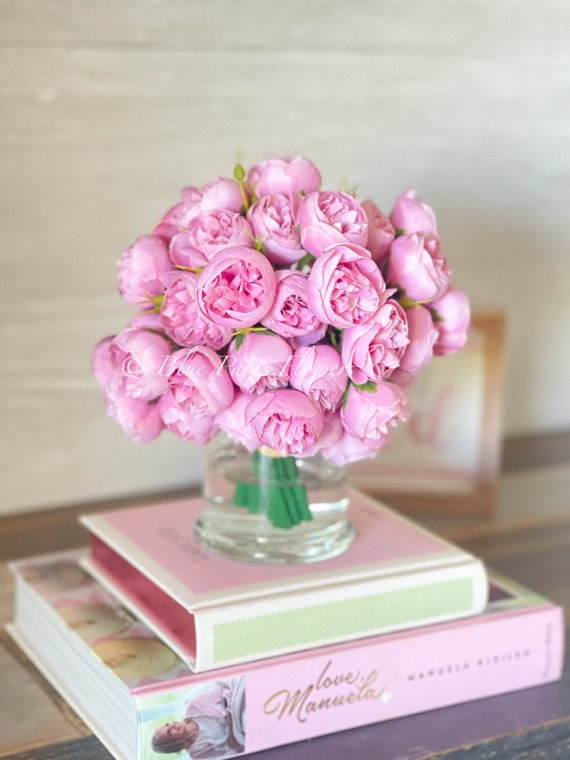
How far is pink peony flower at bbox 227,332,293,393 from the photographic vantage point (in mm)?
751

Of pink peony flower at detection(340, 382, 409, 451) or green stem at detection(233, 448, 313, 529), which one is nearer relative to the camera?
pink peony flower at detection(340, 382, 409, 451)

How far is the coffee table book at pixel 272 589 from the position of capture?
Result: 0.79 m

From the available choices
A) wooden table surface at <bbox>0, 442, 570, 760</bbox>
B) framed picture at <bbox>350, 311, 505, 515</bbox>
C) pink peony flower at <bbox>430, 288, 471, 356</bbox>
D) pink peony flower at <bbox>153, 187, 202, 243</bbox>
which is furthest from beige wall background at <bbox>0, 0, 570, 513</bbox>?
pink peony flower at <bbox>430, 288, 471, 356</bbox>

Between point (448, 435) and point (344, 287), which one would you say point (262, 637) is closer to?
point (344, 287)

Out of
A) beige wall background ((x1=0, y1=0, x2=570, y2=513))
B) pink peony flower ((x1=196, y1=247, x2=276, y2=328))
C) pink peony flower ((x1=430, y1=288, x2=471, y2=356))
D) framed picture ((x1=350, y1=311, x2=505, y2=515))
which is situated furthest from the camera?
framed picture ((x1=350, y1=311, x2=505, y2=515))

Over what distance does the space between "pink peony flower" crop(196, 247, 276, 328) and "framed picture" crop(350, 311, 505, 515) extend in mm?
605

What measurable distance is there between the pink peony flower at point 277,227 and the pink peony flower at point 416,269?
2.8 inches

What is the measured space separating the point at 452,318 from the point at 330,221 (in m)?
0.13

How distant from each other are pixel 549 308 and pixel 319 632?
0.85 meters

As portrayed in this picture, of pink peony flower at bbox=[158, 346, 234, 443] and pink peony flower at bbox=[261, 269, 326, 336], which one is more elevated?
pink peony flower at bbox=[261, 269, 326, 336]

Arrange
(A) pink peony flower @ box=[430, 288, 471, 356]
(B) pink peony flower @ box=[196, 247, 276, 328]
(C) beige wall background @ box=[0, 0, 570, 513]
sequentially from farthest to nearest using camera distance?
(C) beige wall background @ box=[0, 0, 570, 513], (A) pink peony flower @ box=[430, 288, 471, 356], (B) pink peony flower @ box=[196, 247, 276, 328]

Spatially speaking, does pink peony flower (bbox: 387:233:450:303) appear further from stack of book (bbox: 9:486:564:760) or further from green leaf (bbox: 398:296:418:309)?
stack of book (bbox: 9:486:564:760)

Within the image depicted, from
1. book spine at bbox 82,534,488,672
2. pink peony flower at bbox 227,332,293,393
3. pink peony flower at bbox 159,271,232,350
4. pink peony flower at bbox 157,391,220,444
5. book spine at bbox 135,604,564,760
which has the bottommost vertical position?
book spine at bbox 135,604,564,760

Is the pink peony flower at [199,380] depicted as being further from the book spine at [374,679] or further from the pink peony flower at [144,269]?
the book spine at [374,679]
